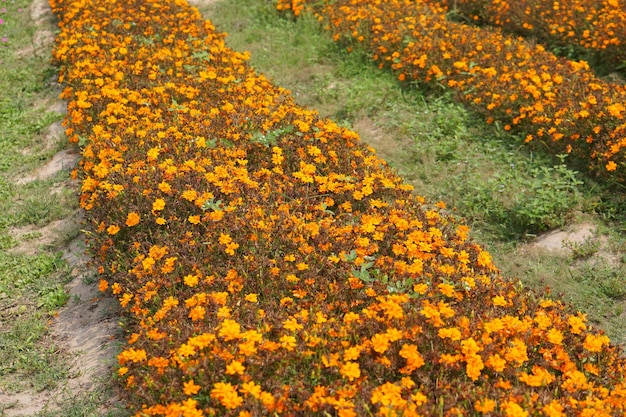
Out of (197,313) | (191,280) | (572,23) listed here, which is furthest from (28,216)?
(572,23)

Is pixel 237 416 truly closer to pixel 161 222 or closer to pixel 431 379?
pixel 431 379

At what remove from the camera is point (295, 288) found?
4.24 m

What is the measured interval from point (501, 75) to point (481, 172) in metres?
1.69

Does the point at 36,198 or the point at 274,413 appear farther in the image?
the point at 36,198

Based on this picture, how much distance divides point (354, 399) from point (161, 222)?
2075 millimetres

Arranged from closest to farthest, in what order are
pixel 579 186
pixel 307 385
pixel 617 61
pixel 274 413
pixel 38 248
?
pixel 274 413
pixel 307 385
pixel 38 248
pixel 579 186
pixel 617 61

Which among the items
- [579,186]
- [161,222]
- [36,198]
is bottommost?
[579,186]

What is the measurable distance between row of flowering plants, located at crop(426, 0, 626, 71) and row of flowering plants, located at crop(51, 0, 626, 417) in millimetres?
5024

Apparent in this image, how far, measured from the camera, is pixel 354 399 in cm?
334

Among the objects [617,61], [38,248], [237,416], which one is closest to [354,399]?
[237,416]

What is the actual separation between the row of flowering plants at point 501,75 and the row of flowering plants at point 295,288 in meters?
2.34

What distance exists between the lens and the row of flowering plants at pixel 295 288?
11.2 ft

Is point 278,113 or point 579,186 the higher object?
point 278,113

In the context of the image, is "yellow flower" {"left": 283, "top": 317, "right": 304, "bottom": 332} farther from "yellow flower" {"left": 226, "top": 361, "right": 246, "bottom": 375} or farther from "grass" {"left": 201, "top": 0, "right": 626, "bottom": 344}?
"grass" {"left": 201, "top": 0, "right": 626, "bottom": 344}
